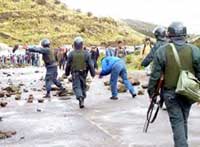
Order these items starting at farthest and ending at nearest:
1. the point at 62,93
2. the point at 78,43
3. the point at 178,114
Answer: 1. the point at 62,93
2. the point at 78,43
3. the point at 178,114

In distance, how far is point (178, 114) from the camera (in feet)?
29.7

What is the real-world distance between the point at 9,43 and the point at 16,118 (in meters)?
66.0

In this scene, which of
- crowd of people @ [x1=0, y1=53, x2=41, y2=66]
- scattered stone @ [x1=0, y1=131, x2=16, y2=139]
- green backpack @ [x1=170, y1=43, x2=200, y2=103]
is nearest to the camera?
green backpack @ [x1=170, y1=43, x2=200, y2=103]

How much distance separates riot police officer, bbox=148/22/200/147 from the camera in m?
9.03

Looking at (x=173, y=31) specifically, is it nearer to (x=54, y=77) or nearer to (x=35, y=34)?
(x=54, y=77)

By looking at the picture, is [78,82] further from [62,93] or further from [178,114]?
[178,114]

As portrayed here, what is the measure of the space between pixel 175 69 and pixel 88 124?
502 cm

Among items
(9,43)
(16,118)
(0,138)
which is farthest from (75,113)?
(9,43)

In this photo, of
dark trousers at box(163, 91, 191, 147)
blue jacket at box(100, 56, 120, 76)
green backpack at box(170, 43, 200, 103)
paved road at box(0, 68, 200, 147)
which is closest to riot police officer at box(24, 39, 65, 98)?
paved road at box(0, 68, 200, 147)

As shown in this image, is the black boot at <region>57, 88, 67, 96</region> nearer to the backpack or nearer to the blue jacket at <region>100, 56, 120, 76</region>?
the blue jacket at <region>100, 56, 120, 76</region>

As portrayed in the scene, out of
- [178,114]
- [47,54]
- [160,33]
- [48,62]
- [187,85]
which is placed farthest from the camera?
[48,62]

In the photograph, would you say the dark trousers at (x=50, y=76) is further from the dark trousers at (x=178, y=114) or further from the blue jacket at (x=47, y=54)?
the dark trousers at (x=178, y=114)

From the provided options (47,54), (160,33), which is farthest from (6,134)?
(47,54)

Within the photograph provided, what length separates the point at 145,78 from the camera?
26.4 m
